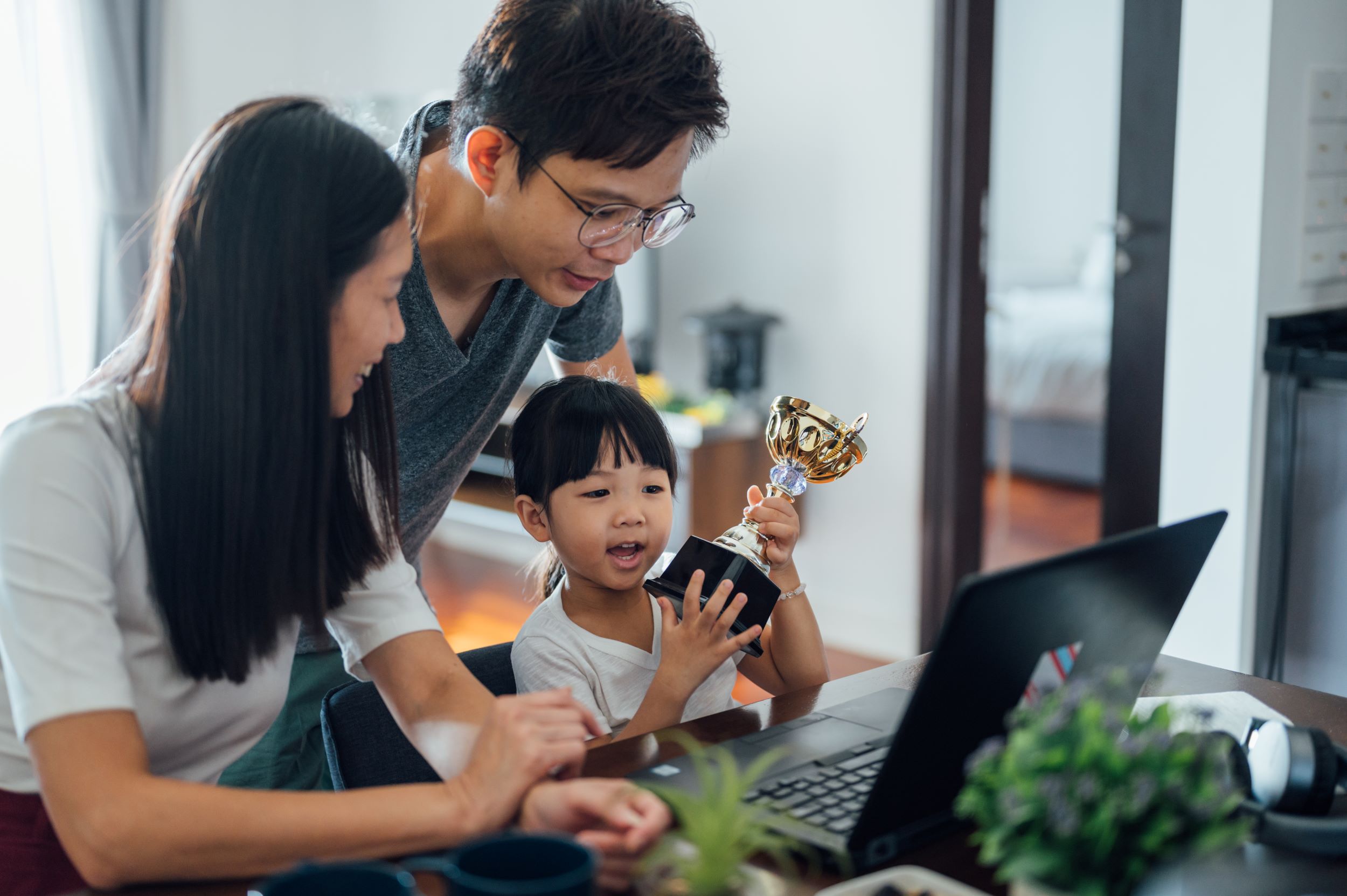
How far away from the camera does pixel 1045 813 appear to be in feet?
2.02

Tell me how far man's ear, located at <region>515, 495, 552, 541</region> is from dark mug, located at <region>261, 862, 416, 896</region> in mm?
909

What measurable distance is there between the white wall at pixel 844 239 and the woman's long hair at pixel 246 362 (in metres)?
2.61

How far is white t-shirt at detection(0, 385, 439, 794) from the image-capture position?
0.89 m

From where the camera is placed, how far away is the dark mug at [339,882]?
0.65 m

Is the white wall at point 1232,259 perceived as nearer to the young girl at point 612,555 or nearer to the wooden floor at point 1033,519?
the young girl at point 612,555

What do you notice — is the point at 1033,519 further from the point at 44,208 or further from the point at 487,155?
the point at 487,155

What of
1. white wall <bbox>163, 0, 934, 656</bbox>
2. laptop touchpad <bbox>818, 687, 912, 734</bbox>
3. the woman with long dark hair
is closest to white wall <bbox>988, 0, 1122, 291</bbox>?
white wall <bbox>163, 0, 934, 656</bbox>

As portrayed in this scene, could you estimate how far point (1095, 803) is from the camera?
62 centimetres

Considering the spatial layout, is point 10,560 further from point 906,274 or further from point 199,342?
point 906,274

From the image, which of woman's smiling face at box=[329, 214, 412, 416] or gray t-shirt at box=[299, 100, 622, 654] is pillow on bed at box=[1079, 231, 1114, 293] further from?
woman's smiling face at box=[329, 214, 412, 416]

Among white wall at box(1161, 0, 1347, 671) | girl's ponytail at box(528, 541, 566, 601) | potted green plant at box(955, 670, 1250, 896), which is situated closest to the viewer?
potted green plant at box(955, 670, 1250, 896)

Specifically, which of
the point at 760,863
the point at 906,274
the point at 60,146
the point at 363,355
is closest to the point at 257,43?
the point at 60,146

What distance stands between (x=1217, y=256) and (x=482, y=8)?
302 centimetres

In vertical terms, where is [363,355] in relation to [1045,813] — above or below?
above
